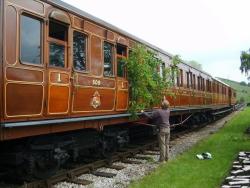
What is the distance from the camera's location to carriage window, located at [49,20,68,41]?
27.5ft

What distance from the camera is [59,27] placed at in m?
8.68

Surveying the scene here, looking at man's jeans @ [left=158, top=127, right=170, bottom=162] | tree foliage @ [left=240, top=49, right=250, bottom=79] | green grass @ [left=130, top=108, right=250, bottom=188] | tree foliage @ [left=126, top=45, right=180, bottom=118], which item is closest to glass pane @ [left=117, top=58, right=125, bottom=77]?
tree foliage @ [left=126, top=45, right=180, bottom=118]

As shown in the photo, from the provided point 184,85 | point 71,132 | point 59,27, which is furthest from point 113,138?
point 184,85

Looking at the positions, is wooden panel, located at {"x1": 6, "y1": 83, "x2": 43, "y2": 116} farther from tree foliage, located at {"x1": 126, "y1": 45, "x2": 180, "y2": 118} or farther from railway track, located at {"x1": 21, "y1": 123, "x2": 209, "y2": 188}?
tree foliage, located at {"x1": 126, "y1": 45, "x2": 180, "y2": 118}

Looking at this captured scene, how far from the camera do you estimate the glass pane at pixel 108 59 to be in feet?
35.0

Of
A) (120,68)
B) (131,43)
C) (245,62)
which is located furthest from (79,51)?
(245,62)

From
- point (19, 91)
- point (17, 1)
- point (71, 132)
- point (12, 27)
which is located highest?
point (17, 1)

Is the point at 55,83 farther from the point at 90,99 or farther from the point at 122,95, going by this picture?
the point at 122,95

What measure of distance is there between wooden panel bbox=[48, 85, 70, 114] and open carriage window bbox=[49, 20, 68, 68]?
19.3 inches

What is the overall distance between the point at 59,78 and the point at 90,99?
1.41 metres

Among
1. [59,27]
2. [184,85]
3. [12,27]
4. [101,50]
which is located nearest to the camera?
[12,27]

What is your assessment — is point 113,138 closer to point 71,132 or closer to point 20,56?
point 71,132

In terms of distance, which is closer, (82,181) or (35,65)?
(35,65)

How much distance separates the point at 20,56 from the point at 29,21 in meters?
0.75
